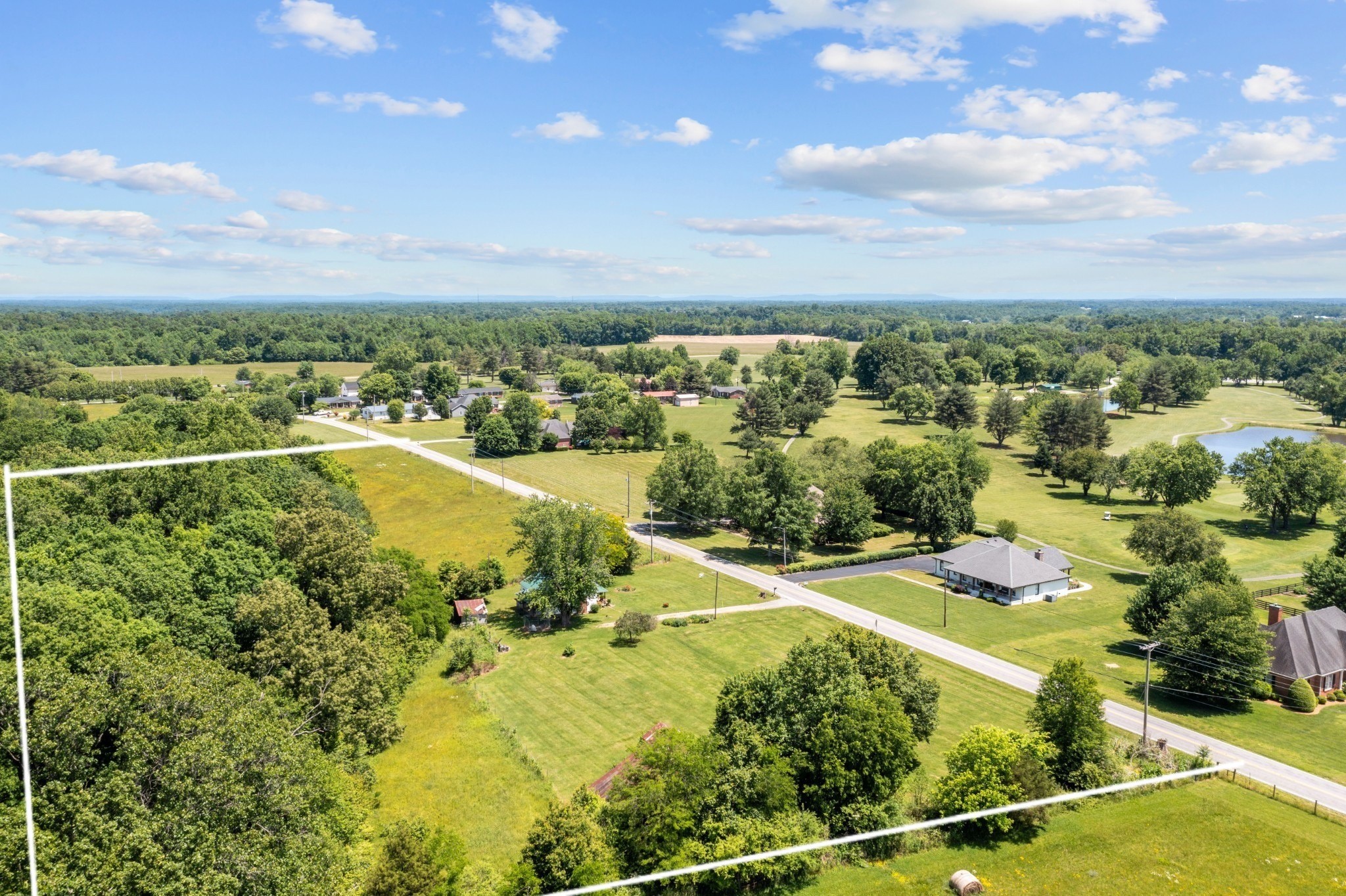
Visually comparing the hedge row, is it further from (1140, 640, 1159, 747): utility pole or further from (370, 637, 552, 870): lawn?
(370, 637, 552, 870): lawn

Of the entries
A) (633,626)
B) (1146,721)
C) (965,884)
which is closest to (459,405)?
(633,626)

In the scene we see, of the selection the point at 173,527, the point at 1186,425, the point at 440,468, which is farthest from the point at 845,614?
the point at 1186,425

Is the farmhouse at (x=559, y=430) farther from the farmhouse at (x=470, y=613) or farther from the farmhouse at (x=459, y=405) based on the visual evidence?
the farmhouse at (x=470, y=613)

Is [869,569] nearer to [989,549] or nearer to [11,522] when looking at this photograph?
[989,549]

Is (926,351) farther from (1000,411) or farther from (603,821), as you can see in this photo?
(603,821)

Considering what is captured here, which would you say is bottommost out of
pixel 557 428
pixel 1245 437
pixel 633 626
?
pixel 633 626

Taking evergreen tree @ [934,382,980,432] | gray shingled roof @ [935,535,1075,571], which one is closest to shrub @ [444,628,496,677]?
gray shingled roof @ [935,535,1075,571]
